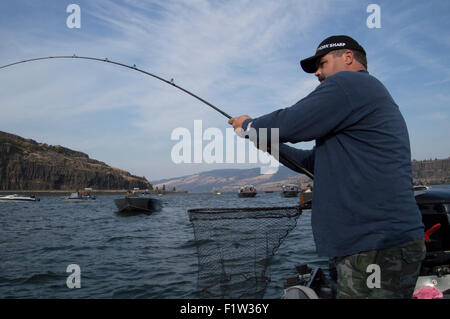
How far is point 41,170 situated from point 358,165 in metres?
186

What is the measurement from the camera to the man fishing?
207 cm

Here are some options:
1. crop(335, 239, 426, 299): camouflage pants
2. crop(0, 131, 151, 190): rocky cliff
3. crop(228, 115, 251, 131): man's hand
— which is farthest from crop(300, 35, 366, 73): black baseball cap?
crop(0, 131, 151, 190): rocky cliff

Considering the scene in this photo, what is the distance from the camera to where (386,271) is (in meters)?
2.08

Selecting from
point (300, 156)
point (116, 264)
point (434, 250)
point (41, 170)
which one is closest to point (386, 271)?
point (300, 156)

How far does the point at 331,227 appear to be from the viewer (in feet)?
7.20

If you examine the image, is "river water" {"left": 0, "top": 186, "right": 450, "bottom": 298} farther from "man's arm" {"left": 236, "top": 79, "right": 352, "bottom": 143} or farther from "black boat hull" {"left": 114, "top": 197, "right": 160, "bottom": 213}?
"black boat hull" {"left": 114, "top": 197, "right": 160, "bottom": 213}

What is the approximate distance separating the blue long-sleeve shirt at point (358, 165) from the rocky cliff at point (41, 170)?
17827 cm

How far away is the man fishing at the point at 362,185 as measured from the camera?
207cm

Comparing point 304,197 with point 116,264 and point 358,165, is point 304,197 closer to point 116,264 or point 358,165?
point 116,264

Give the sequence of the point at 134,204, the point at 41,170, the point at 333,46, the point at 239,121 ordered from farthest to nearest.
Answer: the point at 41,170 → the point at 134,204 → the point at 239,121 → the point at 333,46

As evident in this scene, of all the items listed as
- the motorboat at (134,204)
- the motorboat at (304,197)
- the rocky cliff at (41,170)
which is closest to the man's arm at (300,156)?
the motorboat at (304,197)
